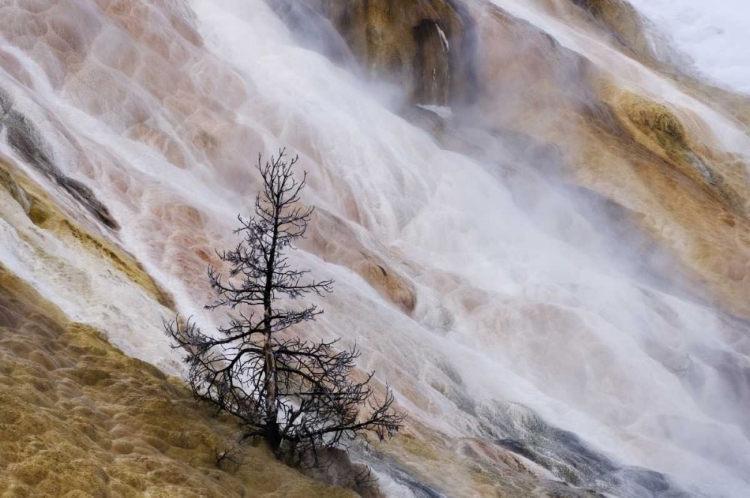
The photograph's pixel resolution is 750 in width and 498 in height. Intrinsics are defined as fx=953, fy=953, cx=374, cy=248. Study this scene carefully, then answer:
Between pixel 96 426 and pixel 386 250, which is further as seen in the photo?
pixel 386 250

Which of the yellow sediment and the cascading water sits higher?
the cascading water

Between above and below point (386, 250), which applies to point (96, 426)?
below

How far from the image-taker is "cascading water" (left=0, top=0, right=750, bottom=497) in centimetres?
1614

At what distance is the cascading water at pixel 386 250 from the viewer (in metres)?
16.1

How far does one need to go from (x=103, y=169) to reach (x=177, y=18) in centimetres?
971

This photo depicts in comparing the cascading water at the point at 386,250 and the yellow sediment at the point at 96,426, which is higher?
the cascading water at the point at 386,250

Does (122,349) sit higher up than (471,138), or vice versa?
(471,138)

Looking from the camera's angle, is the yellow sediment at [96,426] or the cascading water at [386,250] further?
the cascading water at [386,250]

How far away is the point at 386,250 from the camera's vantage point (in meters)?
23.0

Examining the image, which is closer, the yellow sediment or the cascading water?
the yellow sediment

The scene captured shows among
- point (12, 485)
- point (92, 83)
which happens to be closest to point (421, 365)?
point (92, 83)

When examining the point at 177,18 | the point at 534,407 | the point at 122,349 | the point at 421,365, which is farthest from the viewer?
the point at 177,18

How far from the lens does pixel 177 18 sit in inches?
1036

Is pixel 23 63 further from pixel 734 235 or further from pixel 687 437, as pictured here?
pixel 734 235
